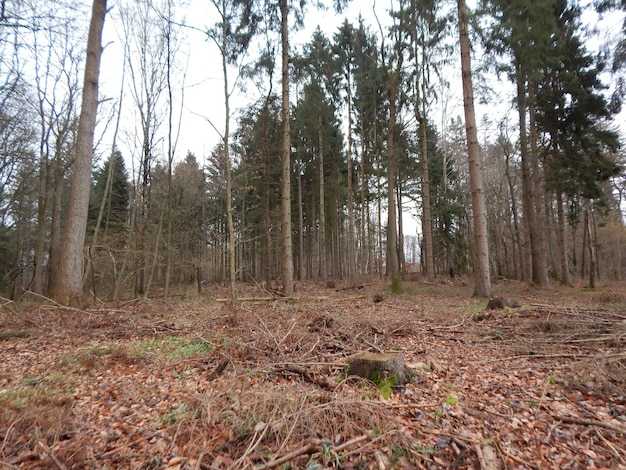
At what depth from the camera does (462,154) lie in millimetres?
26844

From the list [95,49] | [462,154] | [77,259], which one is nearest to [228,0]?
[95,49]

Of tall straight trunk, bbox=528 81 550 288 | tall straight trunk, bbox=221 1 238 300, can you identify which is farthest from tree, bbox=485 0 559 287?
tall straight trunk, bbox=221 1 238 300

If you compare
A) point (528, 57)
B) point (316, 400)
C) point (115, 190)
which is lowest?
point (316, 400)

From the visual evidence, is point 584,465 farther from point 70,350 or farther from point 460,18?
point 460,18

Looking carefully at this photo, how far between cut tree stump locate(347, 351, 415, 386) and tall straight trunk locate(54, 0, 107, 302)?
778 cm

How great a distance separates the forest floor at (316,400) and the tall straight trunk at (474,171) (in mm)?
4742

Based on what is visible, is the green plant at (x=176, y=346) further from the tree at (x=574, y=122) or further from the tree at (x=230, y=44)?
the tree at (x=574, y=122)

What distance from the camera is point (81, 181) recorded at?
28.2 ft

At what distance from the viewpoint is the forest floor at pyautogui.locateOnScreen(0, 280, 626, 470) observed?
221 cm

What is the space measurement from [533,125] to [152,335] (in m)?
16.4

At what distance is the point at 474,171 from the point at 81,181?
37.6 feet

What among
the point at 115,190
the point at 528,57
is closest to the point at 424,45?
the point at 528,57

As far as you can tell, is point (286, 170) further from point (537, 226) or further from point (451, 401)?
point (537, 226)

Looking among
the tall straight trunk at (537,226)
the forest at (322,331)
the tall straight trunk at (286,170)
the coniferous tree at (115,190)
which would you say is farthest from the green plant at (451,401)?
the coniferous tree at (115,190)
